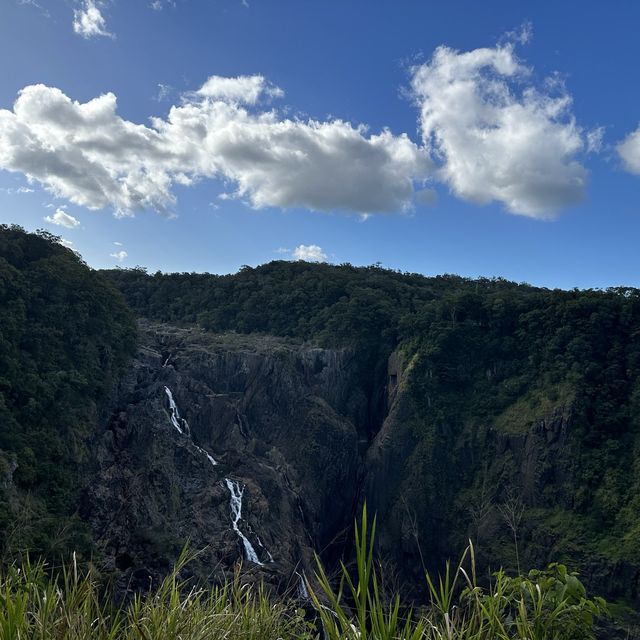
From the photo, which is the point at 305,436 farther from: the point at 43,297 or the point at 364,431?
the point at 43,297

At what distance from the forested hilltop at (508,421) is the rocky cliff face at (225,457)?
427cm

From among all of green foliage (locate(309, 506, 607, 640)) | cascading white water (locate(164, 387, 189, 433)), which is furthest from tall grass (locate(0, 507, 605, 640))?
cascading white water (locate(164, 387, 189, 433))

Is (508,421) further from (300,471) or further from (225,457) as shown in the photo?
(225,457)

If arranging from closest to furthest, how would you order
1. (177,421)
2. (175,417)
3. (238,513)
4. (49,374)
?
(49,374) → (238,513) → (177,421) → (175,417)

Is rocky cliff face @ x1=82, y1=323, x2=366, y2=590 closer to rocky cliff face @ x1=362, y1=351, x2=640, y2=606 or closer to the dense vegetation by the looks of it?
the dense vegetation

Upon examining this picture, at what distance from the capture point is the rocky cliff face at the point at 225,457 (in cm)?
3191

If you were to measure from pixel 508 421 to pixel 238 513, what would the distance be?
2351 cm

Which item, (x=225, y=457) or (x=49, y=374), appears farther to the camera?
(x=225, y=457)

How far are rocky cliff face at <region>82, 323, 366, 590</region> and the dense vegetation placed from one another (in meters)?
2.19

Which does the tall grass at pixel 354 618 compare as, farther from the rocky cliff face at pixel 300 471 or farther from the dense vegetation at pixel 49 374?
the rocky cliff face at pixel 300 471

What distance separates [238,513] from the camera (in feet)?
116

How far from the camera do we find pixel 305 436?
45.8 metres

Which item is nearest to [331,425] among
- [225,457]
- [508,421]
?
[225,457]

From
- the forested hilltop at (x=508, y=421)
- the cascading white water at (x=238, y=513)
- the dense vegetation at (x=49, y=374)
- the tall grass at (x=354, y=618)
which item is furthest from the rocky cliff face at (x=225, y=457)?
the tall grass at (x=354, y=618)
